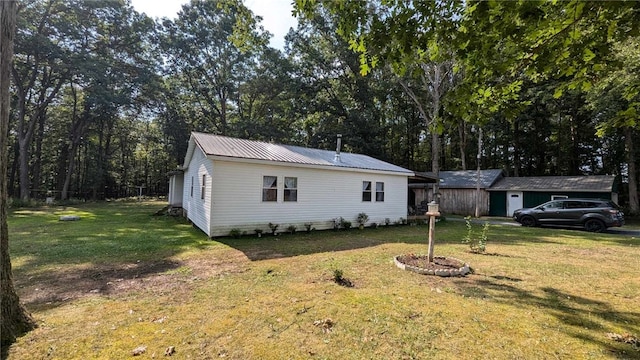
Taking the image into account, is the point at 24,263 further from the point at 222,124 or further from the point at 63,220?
the point at 222,124

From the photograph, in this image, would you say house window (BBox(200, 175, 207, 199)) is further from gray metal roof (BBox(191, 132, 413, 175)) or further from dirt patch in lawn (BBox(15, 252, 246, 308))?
dirt patch in lawn (BBox(15, 252, 246, 308))

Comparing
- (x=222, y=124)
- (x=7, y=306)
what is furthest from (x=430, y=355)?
(x=222, y=124)

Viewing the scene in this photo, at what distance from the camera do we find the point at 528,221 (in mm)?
15062

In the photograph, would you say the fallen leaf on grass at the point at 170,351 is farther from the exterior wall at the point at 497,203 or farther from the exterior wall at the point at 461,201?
the exterior wall at the point at 497,203

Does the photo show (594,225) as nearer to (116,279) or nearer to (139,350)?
(139,350)

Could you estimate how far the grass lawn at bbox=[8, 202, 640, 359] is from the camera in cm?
315

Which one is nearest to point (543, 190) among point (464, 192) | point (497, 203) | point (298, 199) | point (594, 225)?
point (497, 203)

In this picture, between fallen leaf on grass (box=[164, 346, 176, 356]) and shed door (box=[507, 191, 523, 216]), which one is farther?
shed door (box=[507, 191, 523, 216])

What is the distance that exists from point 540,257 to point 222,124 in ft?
93.6

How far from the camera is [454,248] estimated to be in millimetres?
8664

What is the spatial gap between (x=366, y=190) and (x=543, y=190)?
13518mm

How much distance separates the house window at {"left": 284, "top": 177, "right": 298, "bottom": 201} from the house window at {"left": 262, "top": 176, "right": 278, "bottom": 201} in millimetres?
433

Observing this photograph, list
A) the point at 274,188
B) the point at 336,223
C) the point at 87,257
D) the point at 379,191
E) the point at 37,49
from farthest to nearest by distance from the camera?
the point at 37,49 < the point at 379,191 < the point at 336,223 < the point at 274,188 < the point at 87,257

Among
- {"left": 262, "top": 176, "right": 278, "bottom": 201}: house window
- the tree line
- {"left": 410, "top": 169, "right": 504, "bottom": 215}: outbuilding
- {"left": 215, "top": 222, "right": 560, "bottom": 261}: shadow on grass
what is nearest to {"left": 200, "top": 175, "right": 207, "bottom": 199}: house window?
{"left": 262, "top": 176, "right": 278, "bottom": 201}: house window
